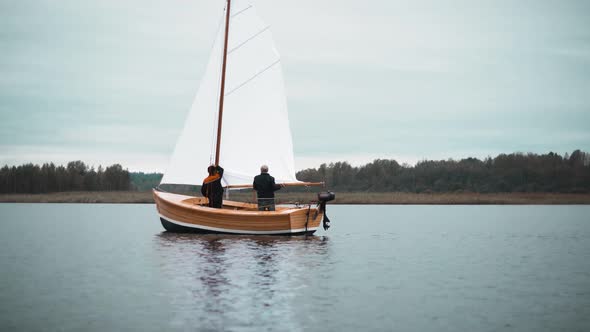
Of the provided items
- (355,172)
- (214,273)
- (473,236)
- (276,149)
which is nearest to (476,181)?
(355,172)

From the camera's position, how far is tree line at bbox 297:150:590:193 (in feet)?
316

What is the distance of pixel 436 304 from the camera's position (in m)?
12.5

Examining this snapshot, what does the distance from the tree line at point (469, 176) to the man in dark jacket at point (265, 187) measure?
73.6 metres

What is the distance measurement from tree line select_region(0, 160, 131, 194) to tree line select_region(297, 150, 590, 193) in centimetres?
3124

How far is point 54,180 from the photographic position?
100 m

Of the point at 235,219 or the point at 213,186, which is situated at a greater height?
the point at 213,186

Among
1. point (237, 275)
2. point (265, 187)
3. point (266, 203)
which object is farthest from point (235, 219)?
point (237, 275)

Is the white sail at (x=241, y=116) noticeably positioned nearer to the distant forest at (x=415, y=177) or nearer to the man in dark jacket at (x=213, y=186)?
the man in dark jacket at (x=213, y=186)

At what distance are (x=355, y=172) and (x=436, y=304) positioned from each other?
9766 centimetres

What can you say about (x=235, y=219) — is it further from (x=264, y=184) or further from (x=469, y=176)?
(x=469, y=176)

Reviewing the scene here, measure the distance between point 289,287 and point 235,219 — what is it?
1136 cm

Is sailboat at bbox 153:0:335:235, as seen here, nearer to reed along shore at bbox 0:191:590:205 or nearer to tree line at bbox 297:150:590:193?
reed along shore at bbox 0:191:590:205

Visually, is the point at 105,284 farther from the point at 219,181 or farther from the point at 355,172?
the point at 355,172

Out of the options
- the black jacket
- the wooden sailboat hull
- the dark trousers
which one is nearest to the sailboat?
the wooden sailboat hull
